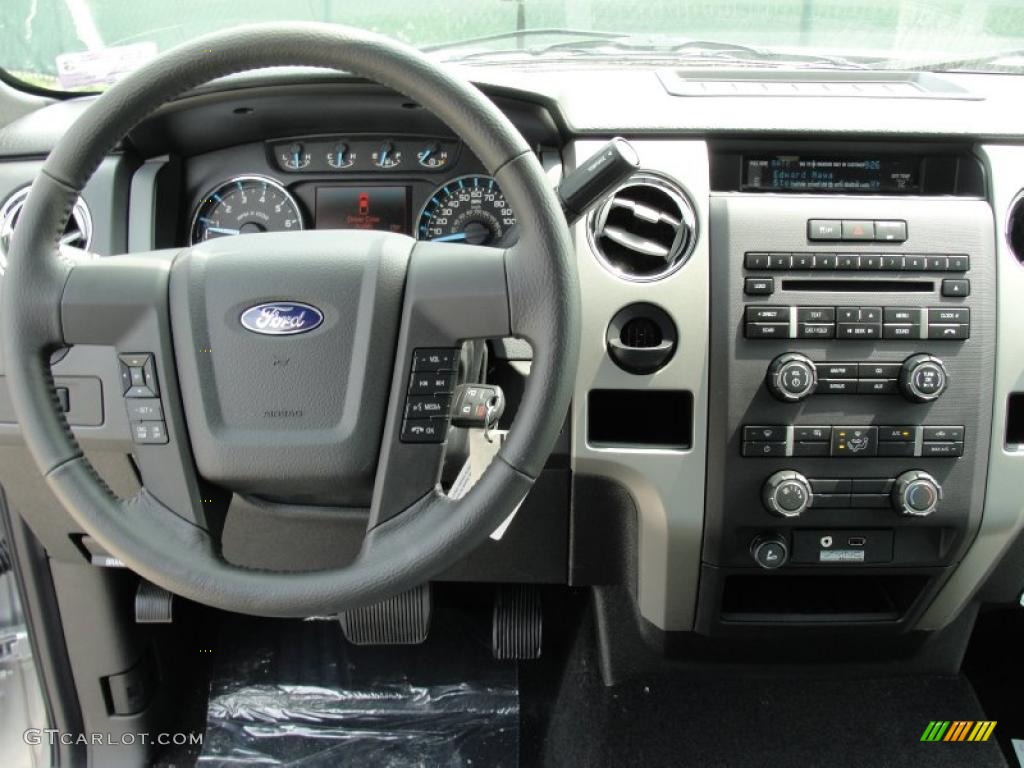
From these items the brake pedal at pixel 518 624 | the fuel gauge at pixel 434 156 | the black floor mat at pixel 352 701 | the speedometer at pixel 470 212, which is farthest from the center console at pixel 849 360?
the black floor mat at pixel 352 701

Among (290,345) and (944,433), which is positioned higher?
(290,345)

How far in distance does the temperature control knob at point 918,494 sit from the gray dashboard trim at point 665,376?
0.28m

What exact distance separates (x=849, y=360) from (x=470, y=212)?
613mm

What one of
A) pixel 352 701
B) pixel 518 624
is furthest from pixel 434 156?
pixel 352 701

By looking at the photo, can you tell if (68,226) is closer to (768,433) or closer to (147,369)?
(147,369)

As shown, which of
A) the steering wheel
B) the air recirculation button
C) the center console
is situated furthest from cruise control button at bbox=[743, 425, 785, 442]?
the steering wheel

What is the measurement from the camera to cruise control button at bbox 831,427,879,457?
1.28m

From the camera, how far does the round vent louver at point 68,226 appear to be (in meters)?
1.38

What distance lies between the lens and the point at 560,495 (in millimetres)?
1416

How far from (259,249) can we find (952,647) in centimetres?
137

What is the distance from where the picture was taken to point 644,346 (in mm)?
1303

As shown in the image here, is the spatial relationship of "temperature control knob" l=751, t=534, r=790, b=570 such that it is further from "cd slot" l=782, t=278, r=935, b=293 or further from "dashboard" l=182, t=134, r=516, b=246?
"dashboard" l=182, t=134, r=516, b=246

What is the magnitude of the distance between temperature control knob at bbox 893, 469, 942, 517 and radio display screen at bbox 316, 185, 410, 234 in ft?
2.81

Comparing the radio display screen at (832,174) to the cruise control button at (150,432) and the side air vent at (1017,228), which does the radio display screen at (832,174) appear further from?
the cruise control button at (150,432)
